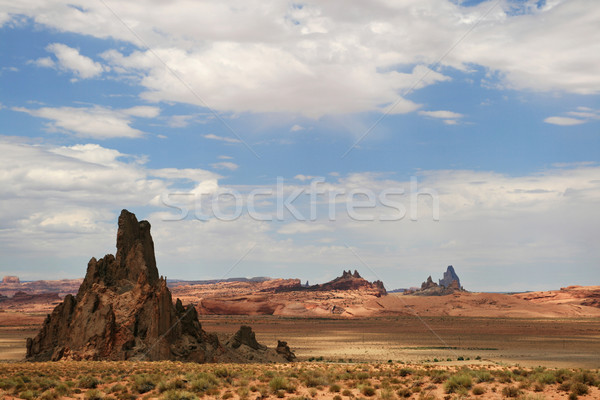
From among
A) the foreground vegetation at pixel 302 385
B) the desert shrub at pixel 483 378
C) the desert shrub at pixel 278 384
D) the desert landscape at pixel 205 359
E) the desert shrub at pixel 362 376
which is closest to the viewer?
the foreground vegetation at pixel 302 385

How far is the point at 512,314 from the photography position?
183375mm

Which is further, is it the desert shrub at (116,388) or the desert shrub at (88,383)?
the desert shrub at (88,383)

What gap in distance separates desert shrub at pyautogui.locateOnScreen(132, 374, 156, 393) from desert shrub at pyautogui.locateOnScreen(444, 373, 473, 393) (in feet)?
46.8

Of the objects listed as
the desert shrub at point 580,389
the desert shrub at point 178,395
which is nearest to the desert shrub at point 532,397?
the desert shrub at point 580,389

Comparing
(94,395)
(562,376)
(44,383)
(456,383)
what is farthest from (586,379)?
(44,383)

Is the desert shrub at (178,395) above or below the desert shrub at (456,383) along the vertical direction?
below

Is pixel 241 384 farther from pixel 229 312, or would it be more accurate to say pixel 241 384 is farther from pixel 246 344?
pixel 229 312

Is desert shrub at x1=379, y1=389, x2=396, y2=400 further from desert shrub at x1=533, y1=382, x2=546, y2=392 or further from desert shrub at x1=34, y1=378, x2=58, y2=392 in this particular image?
desert shrub at x1=34, y1=378, x2=58, y2=392

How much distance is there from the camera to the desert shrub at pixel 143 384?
27.2 metres

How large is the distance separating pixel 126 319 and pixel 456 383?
2813 cm

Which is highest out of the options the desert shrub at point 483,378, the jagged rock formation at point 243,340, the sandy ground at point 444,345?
the desert shrub at point 483,378

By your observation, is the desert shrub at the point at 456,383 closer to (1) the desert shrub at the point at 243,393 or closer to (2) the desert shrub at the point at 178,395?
(1) the desert shrub at the point at 243,393

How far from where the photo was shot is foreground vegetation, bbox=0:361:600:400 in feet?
81.2

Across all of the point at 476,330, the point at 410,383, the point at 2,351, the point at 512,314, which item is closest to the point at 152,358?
the point at 410,383
